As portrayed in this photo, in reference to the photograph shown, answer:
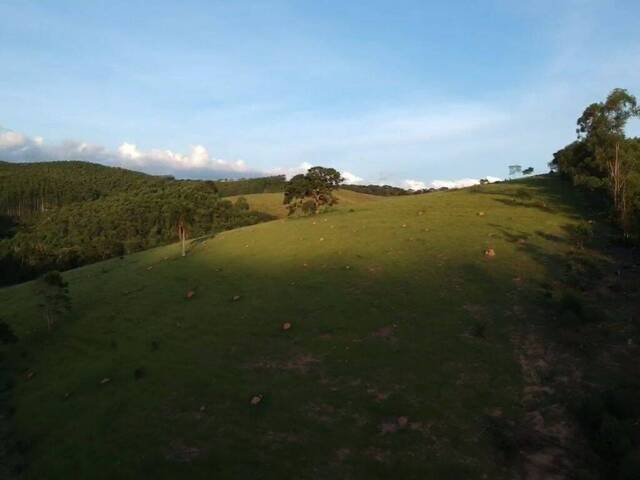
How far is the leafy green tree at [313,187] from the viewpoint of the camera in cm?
6662

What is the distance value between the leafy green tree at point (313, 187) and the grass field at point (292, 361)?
21497 mm

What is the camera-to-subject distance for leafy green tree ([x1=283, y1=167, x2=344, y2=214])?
6662 cm

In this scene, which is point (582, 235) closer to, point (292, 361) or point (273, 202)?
point (292, 361)

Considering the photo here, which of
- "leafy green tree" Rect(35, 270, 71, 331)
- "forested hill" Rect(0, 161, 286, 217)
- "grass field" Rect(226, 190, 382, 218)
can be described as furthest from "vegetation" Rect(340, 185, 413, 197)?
"leafy green tree" Rect(35, 270, 71, 331)

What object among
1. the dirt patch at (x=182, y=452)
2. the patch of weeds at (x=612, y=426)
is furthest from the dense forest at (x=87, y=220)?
the patch of weeds at (x=612, y=426)

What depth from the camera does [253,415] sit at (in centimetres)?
2012

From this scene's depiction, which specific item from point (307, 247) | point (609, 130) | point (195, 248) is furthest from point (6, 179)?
point (609, 130)

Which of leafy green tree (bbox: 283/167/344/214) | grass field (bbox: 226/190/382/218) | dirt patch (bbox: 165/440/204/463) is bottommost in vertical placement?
dirt patch (bbox: 165/440/204/463)

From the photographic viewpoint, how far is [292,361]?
24.5 metres

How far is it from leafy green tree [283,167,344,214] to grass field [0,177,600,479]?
21497 millimetres

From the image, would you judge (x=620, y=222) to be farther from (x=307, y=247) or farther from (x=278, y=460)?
(x=278, y=460)

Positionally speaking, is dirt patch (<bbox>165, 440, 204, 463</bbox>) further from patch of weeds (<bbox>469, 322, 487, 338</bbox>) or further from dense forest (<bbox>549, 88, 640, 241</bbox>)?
A: dense forest (<bbox>549, 88, 640, 241</bbox>)

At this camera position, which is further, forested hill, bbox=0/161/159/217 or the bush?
forested hill, bbox=0/161/159/217

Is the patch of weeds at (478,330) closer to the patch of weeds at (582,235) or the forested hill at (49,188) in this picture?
the patch of weeds at (582,235)
